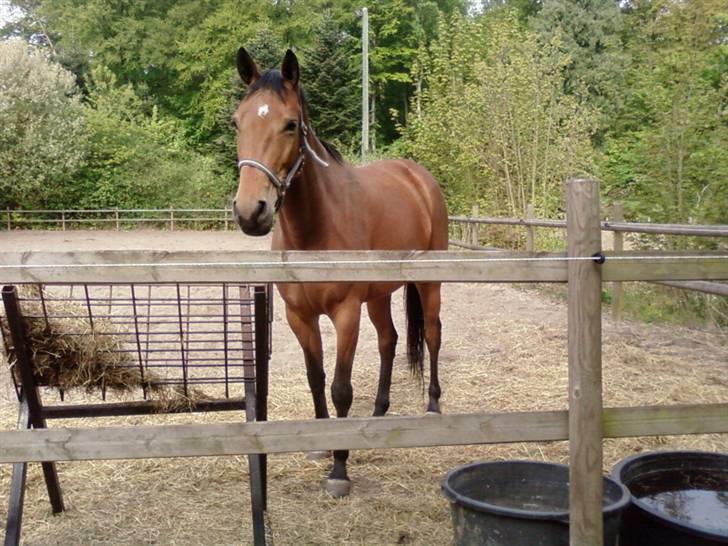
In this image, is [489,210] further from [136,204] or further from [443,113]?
[136,204]

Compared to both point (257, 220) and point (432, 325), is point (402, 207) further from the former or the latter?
point (257, 220)

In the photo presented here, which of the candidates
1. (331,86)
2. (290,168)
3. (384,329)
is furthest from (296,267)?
(331,86)

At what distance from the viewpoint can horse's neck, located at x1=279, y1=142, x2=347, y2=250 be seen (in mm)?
3395

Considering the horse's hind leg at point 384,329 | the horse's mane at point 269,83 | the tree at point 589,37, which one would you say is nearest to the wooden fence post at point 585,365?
the horse's mane at point 269,83

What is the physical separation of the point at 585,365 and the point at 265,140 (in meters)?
1.65

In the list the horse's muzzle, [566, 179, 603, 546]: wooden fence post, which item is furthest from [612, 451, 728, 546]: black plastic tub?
the horse's muzzle

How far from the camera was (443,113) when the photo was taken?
52.3ft

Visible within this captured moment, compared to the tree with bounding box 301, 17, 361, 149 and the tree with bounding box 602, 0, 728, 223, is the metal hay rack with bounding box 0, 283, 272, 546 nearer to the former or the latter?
the tree with bounding box 602, 0, 728, 223

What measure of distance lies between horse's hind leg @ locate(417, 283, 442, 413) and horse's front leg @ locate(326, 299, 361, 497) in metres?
1.35

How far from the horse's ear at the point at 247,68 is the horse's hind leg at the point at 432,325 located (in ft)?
7.15

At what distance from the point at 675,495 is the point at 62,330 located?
267 centimetres

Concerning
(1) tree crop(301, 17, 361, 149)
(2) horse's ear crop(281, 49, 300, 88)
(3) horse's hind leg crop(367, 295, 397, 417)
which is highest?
(1) tree crop(301, 17, 361, 149)

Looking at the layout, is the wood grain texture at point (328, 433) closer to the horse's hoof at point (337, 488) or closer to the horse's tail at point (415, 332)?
the horse's hoof at point (337, 488)

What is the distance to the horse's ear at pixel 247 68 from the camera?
3.12 meters
